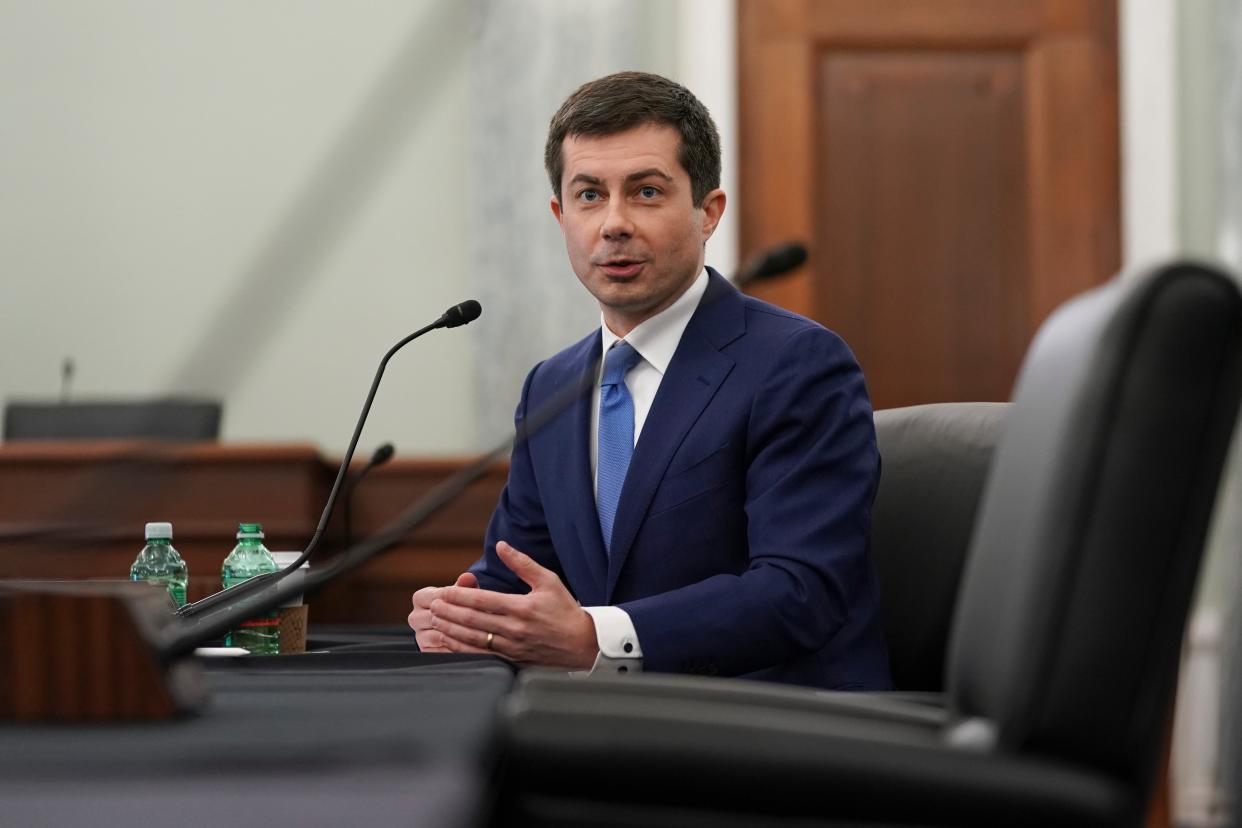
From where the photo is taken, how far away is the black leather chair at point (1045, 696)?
0.80 m

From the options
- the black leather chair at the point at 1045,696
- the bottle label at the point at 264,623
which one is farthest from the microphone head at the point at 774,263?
the bottle label at the point at 264,623

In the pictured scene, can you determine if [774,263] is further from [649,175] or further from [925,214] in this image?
[925,214]

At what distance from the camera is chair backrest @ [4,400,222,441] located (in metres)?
3.39

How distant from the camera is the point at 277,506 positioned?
10.6 ft

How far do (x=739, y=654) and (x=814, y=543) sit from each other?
0.15m

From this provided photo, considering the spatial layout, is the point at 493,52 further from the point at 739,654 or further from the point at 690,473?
the point at 739,654

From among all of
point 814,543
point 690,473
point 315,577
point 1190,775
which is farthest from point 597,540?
point 1190,775

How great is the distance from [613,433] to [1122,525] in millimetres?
1043

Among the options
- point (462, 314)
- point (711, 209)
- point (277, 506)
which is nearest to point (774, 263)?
point (462, 314)

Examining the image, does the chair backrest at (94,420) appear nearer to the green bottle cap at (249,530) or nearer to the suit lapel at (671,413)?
the green bottle cap at (249,530)

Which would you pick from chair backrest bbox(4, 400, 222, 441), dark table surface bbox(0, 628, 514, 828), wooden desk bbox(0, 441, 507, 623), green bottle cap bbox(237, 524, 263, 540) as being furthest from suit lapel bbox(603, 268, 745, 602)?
chair backrest bbox(4, 400, 222, 441)

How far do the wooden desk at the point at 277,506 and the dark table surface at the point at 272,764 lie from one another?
182 cm

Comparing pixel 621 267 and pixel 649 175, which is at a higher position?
pixel 649 175

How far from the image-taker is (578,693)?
84 centimetres
